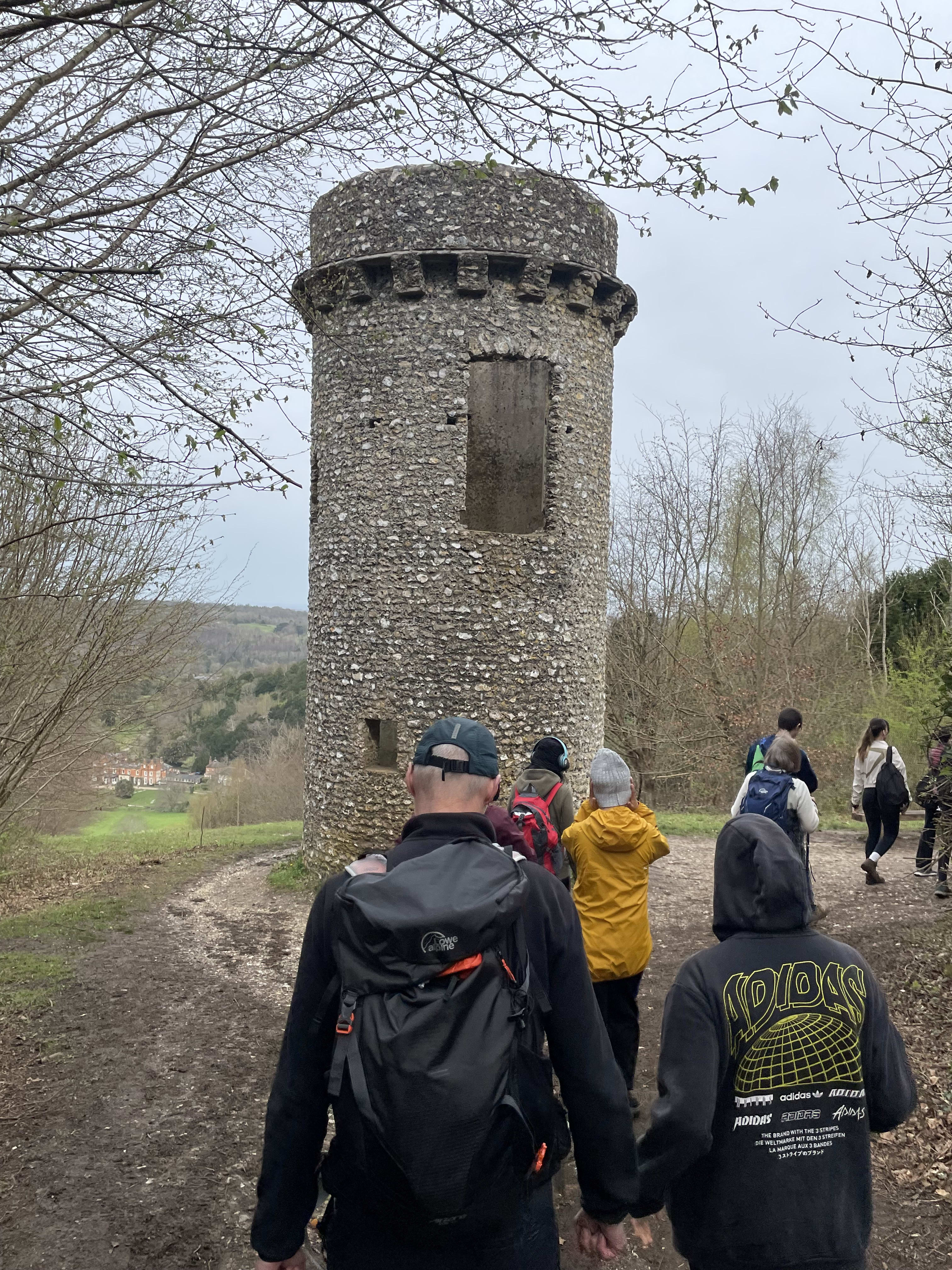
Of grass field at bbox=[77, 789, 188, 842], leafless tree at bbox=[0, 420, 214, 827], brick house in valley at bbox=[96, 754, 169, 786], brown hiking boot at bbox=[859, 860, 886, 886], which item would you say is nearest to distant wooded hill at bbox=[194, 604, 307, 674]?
brick house in valley at bbox=[96, 754, 169, 786]

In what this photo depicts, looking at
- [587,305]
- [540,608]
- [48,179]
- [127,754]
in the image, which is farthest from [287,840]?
[48,179]

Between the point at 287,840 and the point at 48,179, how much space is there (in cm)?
1056

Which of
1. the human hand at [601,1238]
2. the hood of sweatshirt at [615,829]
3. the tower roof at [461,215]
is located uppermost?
the tower roof at [461,215]

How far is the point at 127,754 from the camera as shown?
55.0 ft

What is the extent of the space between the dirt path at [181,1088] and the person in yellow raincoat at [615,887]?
0.94 metres

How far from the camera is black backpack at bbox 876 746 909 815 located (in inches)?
358

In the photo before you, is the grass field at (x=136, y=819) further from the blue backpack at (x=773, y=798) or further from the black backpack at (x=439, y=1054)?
the black backpack at (x=439, y=1054)

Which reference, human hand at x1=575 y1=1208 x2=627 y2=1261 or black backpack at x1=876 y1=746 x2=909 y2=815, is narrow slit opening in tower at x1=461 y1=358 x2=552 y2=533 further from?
human hand at x1=575 y1=1208 x2=627 y2=1261

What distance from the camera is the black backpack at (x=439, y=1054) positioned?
1.89 m

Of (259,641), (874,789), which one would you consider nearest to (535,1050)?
(874,789)

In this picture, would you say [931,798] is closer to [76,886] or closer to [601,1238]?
[601,1238]

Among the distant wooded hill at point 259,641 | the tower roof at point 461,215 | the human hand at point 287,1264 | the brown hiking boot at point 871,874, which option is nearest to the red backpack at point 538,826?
the human hand at point 287,1264

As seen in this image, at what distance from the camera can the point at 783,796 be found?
18.3ft

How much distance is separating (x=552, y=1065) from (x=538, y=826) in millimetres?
2557
